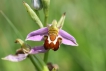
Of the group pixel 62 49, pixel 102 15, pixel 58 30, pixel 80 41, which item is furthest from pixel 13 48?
pixel 58 30

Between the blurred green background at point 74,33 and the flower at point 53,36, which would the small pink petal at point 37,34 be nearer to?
the flower at point 53,36

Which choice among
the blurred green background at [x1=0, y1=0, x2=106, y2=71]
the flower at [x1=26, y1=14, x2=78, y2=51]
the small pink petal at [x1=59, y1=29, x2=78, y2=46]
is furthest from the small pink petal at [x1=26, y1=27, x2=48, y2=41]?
the blurred green background at [x1=0, y1=0, x2=106, y2=71]

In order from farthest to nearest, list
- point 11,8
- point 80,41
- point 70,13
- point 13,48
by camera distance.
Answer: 1. point 11,8
2. point 70,13
3. point 13,48
4. point 80,41

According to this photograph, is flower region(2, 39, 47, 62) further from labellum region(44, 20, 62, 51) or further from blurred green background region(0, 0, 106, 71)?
blurred green background region(0, 0, 106, 71)

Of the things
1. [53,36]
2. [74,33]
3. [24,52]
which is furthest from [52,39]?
[74,33]

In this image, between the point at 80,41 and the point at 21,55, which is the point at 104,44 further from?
the point at 21,55
